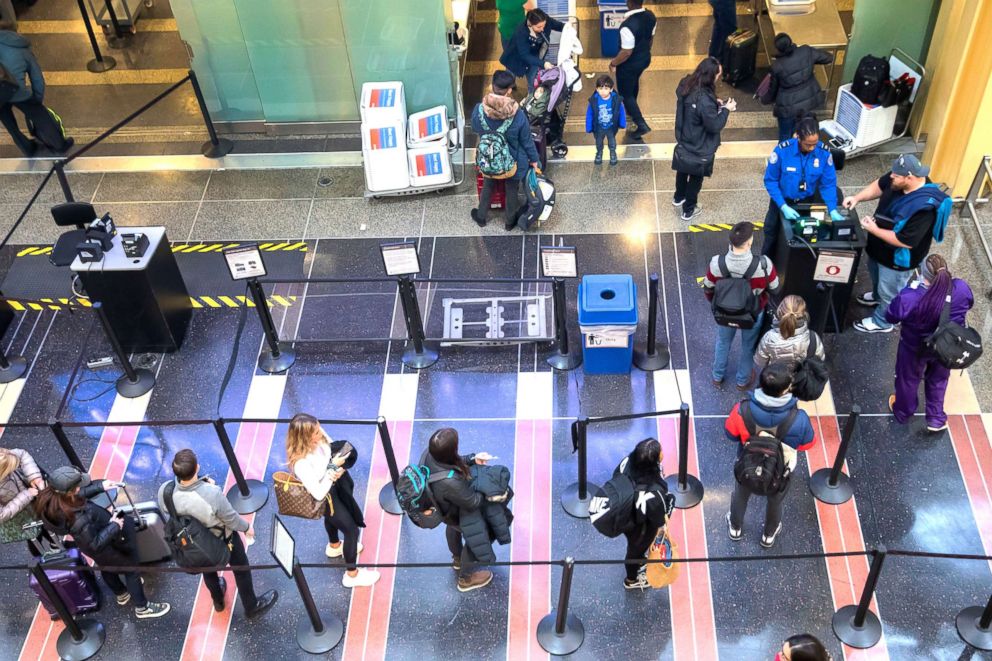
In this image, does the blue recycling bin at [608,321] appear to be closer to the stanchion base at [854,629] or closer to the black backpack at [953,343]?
the black backpack at [953,343]

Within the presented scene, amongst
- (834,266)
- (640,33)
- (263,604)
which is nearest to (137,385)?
(263,604)

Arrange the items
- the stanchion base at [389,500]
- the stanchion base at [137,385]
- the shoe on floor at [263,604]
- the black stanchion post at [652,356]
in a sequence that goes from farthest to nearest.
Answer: the stanchion base at [137,385]
the black stanchion post at [652,356]
the stanchion base at [389,500]
the shoe on floor at [263,604]

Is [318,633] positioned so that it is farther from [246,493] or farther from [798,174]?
[798,174]

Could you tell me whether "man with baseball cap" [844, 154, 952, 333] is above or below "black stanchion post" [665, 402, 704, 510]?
above

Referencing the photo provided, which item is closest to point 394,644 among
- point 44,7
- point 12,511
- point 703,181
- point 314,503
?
point 314,503

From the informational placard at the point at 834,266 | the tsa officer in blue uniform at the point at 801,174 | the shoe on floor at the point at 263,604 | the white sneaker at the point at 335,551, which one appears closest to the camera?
the shoe on floor at the point at 263,604

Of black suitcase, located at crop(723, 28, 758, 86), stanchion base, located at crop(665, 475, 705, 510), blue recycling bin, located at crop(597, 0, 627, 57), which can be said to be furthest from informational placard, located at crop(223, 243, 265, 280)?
black suitcase, located at crop(723, 28, 758, 86)

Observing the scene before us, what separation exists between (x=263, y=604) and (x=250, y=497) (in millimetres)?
1017

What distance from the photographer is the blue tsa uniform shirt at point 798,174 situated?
322 inches

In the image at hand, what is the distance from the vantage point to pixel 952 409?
25.7ft

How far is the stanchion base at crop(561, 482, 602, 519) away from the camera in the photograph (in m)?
7.26

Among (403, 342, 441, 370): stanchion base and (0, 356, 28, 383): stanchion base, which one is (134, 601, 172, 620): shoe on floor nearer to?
(403, 342, 441, 370): stanchion base

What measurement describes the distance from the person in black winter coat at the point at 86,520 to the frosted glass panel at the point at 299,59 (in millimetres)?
6127

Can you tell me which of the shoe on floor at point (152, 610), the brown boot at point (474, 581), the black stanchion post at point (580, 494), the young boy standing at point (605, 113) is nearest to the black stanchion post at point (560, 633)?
the brown boot at point (474, 581)
